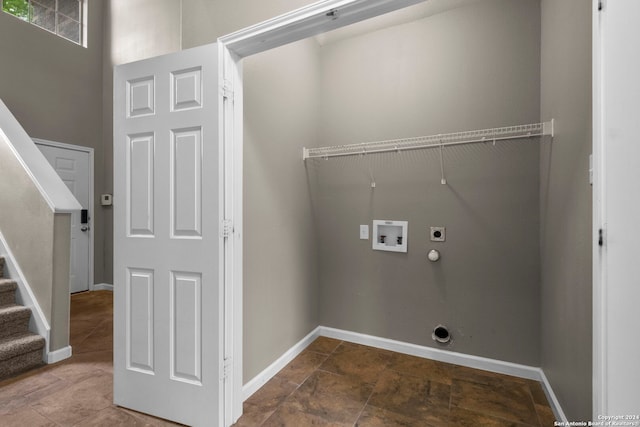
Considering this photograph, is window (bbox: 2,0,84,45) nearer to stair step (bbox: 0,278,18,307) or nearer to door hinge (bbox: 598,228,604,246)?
stair step (bbox: 0,278,18,307)

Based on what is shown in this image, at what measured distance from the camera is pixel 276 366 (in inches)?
88.7

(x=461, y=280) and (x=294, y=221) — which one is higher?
(x=294, y=221)

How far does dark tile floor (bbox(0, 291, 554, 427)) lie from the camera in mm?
1731

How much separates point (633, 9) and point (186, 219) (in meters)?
1.91

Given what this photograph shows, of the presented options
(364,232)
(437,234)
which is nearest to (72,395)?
(364,232)

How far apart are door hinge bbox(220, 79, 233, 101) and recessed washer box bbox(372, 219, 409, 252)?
1606mm

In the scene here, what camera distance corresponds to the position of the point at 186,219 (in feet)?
5.40

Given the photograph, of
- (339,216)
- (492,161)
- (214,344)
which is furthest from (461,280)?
(214,344)

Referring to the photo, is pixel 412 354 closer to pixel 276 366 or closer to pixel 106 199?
pixel 276 366

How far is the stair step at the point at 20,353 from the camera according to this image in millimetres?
2137

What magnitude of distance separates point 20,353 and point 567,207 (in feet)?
12.3

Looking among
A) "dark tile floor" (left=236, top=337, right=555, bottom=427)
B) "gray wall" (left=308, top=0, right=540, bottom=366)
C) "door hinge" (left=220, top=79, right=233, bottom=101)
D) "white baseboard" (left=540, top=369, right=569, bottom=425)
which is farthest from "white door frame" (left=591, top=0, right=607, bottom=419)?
"door hinge" (left=220, top=79, right=233, bottom=101)

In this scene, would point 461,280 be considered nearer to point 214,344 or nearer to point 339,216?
point 339,216

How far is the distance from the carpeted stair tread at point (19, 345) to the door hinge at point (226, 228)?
2.01 meters
